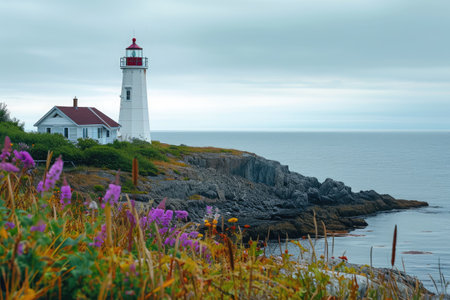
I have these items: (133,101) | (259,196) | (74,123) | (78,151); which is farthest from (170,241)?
(133,101)

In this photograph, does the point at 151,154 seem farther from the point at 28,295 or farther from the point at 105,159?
the point at 28,295

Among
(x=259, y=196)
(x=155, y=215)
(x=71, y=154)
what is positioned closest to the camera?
(x=155, y=215)

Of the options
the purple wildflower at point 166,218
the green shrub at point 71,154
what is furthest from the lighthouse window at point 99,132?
the purple wildflower at point 166,218

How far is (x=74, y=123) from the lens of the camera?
4094 cm

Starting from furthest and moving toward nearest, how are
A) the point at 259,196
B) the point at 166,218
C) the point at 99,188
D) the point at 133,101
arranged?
the point at 133,101 → the point at 259,196 → the point at 99,188 → the point at 166,218

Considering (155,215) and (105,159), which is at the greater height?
→ (155,215)

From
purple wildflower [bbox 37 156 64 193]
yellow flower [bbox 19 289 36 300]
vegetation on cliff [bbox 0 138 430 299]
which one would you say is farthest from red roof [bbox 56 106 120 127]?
yellow flower [bbox 19 289 36 300]

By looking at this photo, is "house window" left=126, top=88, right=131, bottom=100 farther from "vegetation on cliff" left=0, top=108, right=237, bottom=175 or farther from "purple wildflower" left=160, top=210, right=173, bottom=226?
"purple wildflower" left=160, top=210, right=173, bottom=226

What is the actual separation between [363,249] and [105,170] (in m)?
14.9

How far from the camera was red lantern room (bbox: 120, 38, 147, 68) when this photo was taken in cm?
4681

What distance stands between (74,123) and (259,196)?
48.9ft

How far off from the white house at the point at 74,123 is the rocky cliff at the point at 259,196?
7.25 meters

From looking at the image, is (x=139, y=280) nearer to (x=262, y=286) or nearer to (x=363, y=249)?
(x=262, y=286)

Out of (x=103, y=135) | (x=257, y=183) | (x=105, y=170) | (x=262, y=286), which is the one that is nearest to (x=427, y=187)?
(x=257, y=183)
